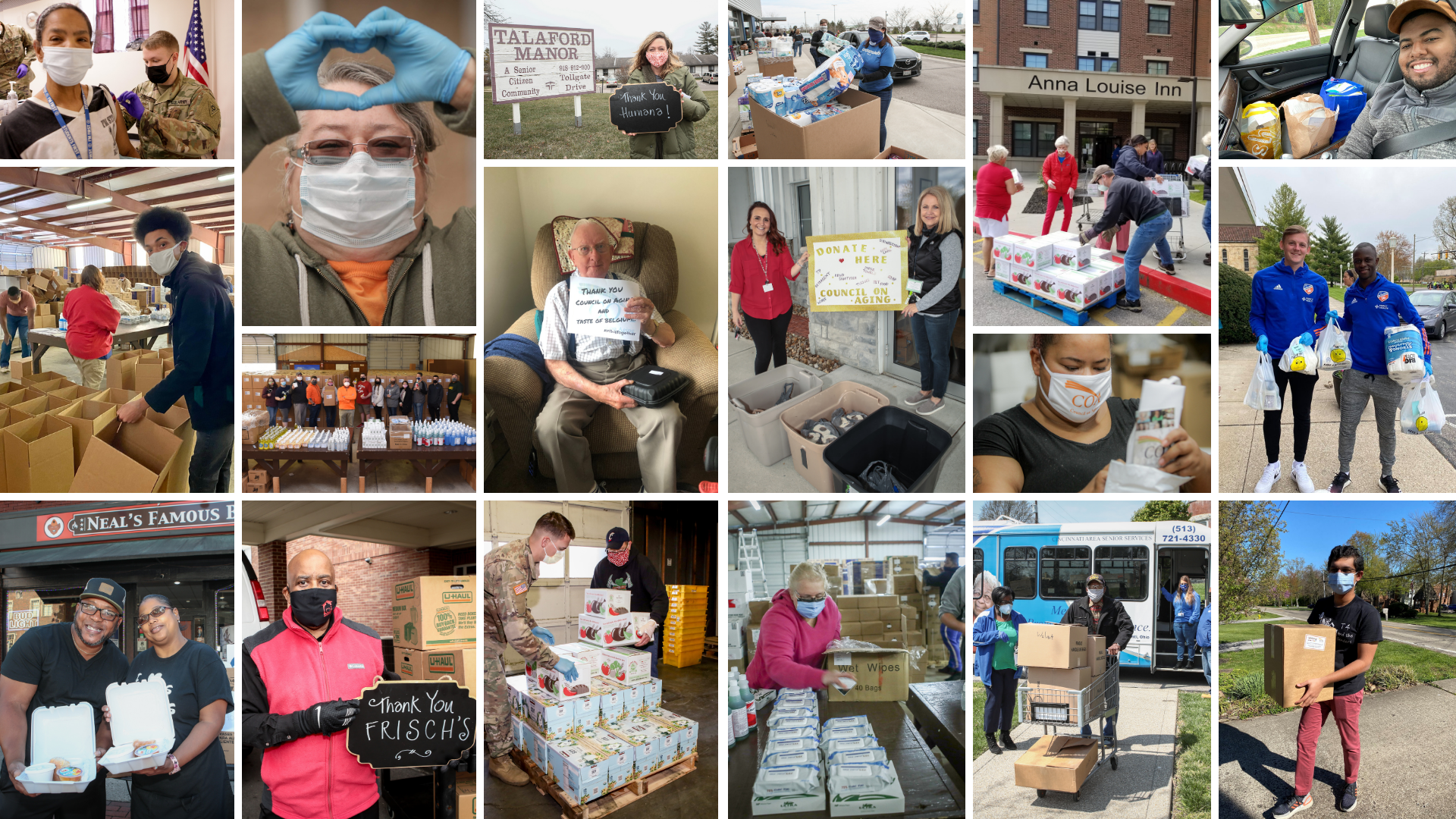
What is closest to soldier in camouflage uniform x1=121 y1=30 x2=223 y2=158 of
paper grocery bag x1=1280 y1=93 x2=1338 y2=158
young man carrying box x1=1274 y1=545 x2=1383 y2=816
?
paper grocery bag x1=1280 y1=93 x2=1338 y2=158

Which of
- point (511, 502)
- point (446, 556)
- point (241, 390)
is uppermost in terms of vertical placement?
point (241, 390)

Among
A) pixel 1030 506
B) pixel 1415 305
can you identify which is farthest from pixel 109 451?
pixel 1415 305

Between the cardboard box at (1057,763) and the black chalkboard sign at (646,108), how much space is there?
2.88 metres

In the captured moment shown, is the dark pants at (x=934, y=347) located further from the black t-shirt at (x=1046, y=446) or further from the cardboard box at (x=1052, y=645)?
the cardboard box at (x=1052, y=645)

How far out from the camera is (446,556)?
334 centimetres

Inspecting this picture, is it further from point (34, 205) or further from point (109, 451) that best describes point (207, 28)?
point (109, 451)

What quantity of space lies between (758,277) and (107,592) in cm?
277

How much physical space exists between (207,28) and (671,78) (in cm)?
181

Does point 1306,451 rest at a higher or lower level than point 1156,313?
lower

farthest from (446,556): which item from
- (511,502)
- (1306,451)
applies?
(1306,451)

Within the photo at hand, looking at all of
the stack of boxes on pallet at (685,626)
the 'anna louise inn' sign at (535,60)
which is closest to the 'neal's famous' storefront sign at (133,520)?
the stack of boxes on pallet at (685,626)

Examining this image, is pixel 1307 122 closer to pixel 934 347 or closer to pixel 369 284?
pixel 934 347

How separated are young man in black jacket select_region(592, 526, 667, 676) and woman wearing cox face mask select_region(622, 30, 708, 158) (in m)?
1.51

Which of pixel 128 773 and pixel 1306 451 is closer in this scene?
pixel 128 773
